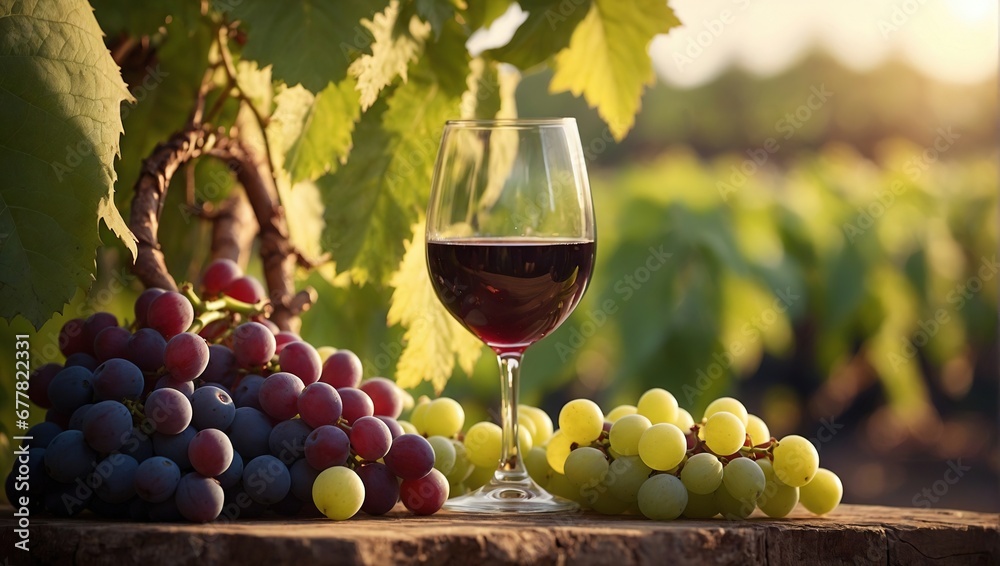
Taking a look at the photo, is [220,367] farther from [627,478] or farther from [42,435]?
[627,478]

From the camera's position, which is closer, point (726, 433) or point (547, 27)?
point (726, 433)

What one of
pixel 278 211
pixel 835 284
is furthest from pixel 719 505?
pixel 835 284

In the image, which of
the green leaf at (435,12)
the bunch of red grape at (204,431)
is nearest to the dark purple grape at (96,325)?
the bunch of red grape at (204,431)

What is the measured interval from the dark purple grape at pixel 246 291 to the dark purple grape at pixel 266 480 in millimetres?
283

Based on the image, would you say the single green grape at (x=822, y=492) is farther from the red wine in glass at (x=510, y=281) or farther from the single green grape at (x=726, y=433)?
the red wine in glass at (x=510, y=281)

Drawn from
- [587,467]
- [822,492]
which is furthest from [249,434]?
[822,492]

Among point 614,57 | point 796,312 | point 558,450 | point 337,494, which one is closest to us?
point 337,494

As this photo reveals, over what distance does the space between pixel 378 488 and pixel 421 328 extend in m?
0.37

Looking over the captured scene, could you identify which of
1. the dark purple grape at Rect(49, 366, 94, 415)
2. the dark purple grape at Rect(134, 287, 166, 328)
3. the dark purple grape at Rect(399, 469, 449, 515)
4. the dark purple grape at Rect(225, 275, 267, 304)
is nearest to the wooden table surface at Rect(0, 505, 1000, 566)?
the dark purple grape at Rect(399, 469, 449, 515)

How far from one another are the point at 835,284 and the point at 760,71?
62.7 ft

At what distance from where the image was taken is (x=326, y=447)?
949 mm

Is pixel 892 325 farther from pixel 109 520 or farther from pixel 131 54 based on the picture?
pixel 109 520

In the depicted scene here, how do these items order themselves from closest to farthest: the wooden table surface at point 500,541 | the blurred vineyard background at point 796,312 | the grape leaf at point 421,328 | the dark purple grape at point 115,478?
the wooden table surface at point 500,541 → the dark purple grape at point 115,478 → the grape leaf at point 421,328 → the blurred vineyard background at point 796,312

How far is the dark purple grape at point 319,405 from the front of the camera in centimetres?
97
